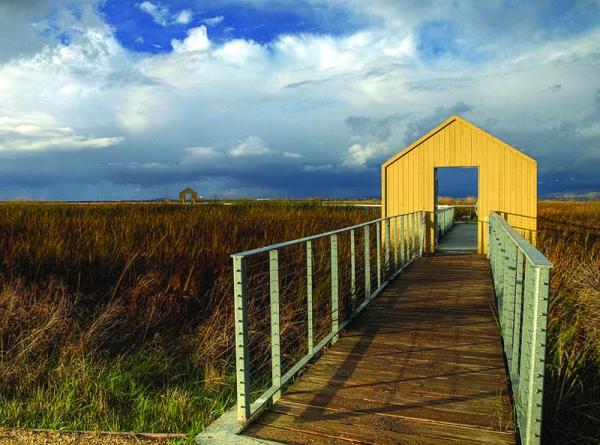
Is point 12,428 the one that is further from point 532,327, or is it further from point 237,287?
point 532,327

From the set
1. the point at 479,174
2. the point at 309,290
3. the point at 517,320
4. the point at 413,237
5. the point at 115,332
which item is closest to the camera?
Result: the point at 517,320

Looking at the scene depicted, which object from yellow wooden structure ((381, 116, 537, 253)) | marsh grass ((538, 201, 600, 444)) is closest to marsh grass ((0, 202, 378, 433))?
marsh grass ((538, 201, 600, 444))

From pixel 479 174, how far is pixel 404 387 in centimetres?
1018

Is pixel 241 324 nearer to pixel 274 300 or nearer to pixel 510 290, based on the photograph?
pixel 274 300

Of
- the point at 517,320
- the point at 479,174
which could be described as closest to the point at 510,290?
the point at 517,320

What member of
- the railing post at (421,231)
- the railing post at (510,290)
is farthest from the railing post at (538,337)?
the railing post at (421,231)

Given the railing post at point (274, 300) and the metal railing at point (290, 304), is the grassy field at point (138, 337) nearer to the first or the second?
the metal railing at point (290, 304)

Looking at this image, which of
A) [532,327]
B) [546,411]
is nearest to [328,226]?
[546,411]

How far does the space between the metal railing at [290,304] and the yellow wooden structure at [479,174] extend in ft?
5.41

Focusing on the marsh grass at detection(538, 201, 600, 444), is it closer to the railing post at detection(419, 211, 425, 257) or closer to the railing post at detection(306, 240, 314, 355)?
the railing post at detection(306, 240, 314, 355)

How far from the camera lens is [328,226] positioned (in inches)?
460

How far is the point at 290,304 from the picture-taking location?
20.8ft

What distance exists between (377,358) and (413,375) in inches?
19.5

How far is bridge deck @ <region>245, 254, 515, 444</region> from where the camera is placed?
10.7ft
